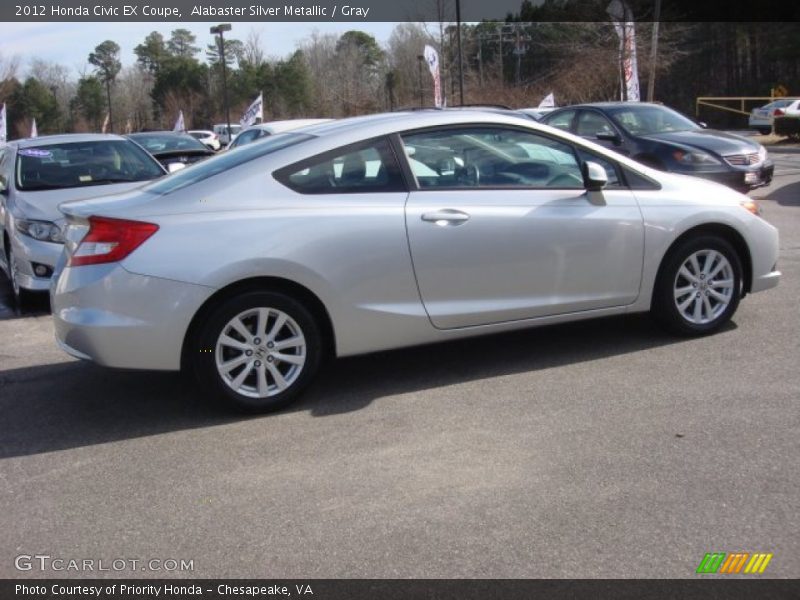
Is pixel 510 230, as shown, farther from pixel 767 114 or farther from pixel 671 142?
pixel 767 114

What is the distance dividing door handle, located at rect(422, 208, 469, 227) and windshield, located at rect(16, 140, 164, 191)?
196 inches

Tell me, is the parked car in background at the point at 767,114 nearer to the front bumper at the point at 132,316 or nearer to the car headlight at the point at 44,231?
the car headlight at the point at 44,231

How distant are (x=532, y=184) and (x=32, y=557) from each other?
11.4 feet

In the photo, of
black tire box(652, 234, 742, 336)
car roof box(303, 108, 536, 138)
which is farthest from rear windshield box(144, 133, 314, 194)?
black tire box(652, 234, 742, 336)

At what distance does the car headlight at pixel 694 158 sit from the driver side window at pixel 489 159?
22.8 feet

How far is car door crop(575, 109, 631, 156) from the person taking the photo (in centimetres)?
1277

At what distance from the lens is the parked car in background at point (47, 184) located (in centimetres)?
778

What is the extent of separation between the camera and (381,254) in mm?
4859

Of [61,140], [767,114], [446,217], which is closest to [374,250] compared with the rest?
[446,217]

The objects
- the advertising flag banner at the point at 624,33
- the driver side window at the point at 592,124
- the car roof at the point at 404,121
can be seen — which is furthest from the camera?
the advertising flag banner at the point at 624,33

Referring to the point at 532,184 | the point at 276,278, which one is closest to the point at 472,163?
the point at 532,184

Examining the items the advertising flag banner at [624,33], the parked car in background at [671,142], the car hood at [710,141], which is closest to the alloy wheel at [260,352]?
the parked car in background at [671,142]

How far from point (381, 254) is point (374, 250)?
0.15 ft

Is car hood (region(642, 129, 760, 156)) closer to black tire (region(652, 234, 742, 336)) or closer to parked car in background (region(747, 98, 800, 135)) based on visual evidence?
black tire (region(652, 234, 742, 336))
